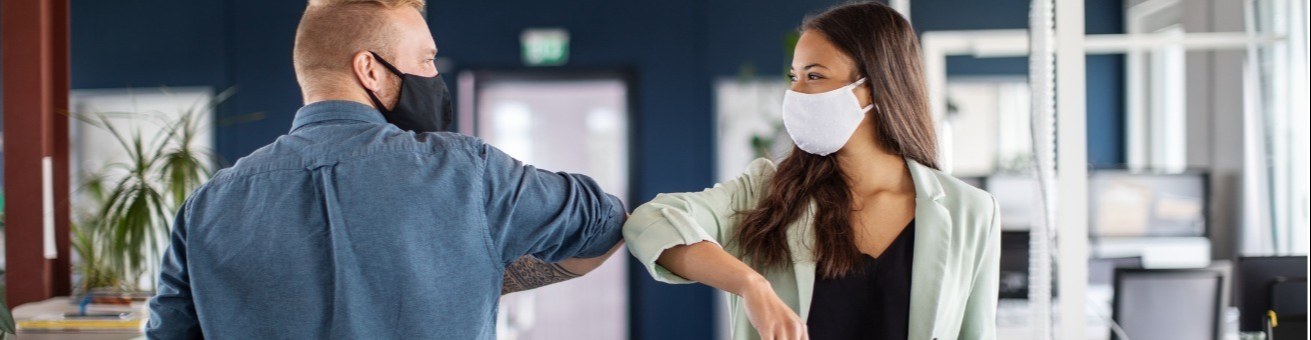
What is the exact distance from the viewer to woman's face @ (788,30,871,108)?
1581mm

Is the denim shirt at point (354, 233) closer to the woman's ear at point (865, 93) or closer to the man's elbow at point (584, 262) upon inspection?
the man's elbow at point (584, 262)

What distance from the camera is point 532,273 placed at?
66.6 inches

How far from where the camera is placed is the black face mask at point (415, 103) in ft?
4.90

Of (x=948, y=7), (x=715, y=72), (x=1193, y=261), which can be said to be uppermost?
(x=948, y=7)

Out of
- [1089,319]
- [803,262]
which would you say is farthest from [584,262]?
[1089,319]

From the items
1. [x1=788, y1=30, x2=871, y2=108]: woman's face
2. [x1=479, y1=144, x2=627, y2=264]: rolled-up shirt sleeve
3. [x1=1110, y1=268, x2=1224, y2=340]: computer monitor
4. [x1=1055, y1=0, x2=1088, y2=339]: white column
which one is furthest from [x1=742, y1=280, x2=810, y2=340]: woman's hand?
[x1=1110, y1=268, x2=1224, y2=340]: computer monitor

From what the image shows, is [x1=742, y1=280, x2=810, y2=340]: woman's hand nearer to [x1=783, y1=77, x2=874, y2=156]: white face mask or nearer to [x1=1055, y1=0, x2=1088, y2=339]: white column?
[x1=783, y1=77, x2=874, y2=156]: white face mask

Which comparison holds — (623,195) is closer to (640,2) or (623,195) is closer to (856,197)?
(640,2)

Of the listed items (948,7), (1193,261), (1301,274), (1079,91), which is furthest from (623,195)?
(1079,91)

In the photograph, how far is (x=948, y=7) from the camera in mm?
7367

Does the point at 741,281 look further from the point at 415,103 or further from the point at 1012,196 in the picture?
the point at 1012,196

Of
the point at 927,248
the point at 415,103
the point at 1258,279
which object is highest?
the point at 415,103

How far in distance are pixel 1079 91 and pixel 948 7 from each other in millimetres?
5273

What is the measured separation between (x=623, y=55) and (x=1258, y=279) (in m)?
4.00
